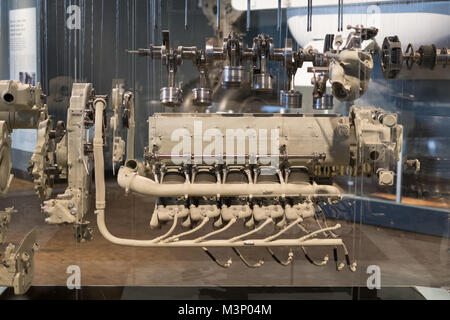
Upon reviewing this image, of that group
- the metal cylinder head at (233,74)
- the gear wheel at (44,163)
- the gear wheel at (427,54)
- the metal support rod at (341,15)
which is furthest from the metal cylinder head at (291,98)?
the gear wheel at (44,163)

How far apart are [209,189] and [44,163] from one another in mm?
1490

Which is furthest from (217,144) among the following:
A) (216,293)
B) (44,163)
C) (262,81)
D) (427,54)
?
(427,54)

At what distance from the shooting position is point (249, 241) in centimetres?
475

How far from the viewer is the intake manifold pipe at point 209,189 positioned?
475 centimetres

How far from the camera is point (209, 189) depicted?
190 inches

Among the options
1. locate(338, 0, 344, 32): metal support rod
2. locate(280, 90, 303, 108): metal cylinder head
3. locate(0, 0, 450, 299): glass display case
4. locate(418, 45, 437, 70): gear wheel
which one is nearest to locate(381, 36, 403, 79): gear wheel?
locate(0, 0, 450, 299): glass display case

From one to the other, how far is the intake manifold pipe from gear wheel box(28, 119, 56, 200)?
2.25 ft

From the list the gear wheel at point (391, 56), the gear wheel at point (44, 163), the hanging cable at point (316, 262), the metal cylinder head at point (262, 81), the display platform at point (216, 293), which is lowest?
the display platform at point (216, 293)

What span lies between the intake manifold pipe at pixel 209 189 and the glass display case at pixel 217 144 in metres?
0.01

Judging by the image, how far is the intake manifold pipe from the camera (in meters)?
4.75

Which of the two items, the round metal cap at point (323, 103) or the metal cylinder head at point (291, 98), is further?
the round metal cap at point (323, 103)

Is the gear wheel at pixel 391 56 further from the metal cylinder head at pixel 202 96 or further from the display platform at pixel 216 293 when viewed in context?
the display platform at pixel 216 293

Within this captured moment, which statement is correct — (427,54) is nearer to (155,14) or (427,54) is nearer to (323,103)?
(323,103)
